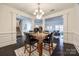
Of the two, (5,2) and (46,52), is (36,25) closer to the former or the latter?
(46,52)

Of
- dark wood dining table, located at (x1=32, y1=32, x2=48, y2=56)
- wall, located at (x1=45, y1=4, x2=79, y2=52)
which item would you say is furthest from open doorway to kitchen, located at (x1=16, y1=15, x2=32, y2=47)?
wall, located at (x1=45, y1=4, x2=79, y2=52)

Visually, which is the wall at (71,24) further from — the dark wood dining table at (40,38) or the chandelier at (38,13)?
the dark wood dining table at (40,38)

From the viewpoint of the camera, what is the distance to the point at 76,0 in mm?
1754

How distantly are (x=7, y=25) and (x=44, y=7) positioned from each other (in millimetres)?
752

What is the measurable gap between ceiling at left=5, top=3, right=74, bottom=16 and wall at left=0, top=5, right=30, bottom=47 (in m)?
0.10

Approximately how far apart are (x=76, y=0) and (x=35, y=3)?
2.31 ft

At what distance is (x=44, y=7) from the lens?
186 cm

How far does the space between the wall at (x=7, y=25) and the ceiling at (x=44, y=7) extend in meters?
0.10

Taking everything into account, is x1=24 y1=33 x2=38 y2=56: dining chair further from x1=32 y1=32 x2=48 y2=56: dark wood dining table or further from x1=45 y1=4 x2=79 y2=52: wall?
x1=45 y1=4 x2=79 y2=52: wall

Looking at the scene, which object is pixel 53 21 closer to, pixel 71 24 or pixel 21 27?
pixel 71 24

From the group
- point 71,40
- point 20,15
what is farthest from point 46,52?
point 20,15

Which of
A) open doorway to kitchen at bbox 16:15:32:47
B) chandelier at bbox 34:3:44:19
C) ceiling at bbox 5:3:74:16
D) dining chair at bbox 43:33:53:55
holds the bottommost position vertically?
dining chair at bbox 43:33:53:55

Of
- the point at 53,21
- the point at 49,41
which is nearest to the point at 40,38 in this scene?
the point at 49,41

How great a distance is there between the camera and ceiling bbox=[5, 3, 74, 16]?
1.81 m
